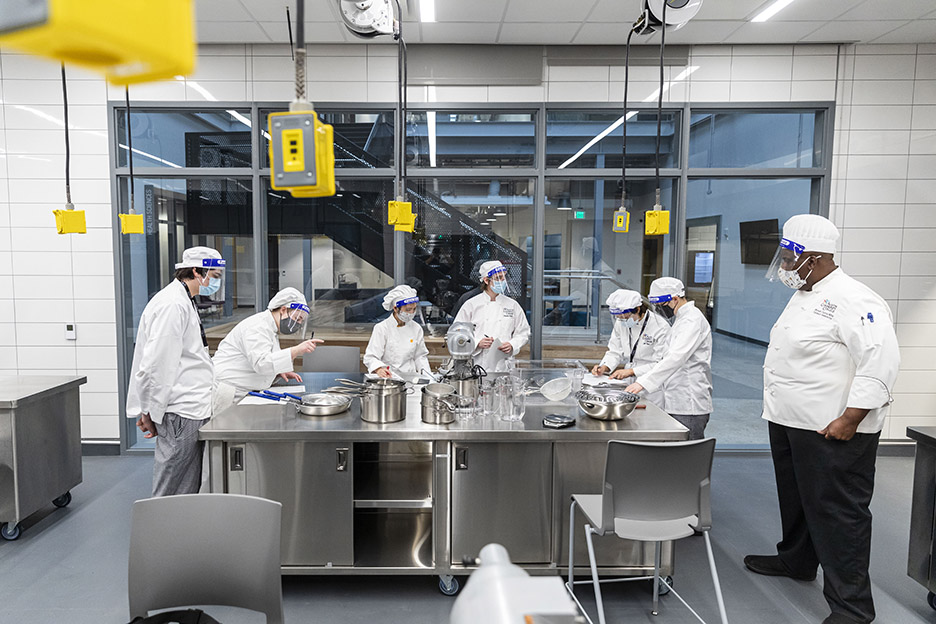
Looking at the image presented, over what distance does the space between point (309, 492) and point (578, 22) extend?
344cm

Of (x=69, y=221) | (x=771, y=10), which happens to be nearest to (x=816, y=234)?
(x=771, y=10)

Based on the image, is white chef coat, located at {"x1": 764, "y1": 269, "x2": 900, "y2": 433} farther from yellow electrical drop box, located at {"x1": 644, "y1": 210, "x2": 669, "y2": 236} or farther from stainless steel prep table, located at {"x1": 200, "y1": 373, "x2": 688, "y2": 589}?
yellow electrical drop box, located at {"x1": 644, "y1": 210, "x2": 669, "y2": 236}

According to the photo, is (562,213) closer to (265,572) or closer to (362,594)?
(362,594)

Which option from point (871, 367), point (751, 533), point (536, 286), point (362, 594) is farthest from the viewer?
point (536, 286)

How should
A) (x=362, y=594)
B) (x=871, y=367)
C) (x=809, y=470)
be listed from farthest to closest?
(x=362, y=594)
(x=809, y=470)
(x=871, y=367)

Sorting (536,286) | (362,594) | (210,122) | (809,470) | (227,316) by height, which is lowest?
(362,594)

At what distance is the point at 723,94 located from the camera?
4.23 m

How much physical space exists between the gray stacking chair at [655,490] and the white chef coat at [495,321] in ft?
6.67

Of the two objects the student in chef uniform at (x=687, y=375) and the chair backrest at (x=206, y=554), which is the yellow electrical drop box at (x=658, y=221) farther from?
the chair backrest at (x=206, y=554)

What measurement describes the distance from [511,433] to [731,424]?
10.1 feet

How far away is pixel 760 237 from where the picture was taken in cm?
443

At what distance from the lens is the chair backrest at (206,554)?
149 centimetres

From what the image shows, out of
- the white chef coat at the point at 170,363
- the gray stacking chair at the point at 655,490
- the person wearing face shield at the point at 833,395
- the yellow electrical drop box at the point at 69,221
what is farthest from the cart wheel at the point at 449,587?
the yellow electrical drop box at the point at 69,221

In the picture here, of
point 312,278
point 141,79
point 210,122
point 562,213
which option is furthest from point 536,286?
point 141,79
